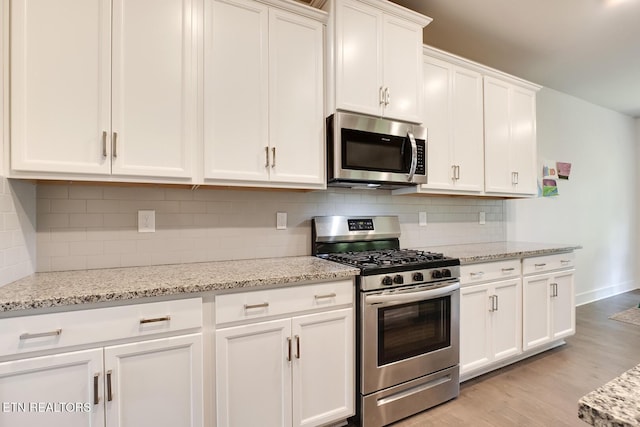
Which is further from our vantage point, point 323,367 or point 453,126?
point 453,126

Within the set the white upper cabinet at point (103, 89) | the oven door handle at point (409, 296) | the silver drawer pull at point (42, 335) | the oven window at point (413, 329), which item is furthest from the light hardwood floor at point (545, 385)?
the white upper cabinet at point (103, 89)

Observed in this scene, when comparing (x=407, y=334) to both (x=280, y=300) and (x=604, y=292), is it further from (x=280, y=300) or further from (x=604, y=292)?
(x=604, y=292)

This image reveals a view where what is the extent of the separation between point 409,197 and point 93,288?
2380 millimetres

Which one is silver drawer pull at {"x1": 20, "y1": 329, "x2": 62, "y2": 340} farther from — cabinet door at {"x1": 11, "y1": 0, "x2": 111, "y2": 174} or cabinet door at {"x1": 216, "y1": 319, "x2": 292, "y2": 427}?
cabinet door at {"x1": 11, "y1": 0, "x2": 111, "y2": 174}

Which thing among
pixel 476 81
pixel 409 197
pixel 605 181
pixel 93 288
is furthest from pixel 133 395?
pixel 605 181

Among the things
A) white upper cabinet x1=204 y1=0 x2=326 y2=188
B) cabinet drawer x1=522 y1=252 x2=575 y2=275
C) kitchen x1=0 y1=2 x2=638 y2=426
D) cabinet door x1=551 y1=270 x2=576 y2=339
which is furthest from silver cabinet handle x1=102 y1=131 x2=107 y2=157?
cabinet door x1=551 y1=270 x2=576 y2=339

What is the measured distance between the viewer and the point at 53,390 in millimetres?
1256

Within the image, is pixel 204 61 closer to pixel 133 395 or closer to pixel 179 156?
pixel 179 156

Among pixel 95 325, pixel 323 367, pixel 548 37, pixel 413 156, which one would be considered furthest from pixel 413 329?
pixel 548 37

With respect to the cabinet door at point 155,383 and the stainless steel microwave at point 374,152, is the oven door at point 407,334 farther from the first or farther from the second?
the cabinet door at point 155,383

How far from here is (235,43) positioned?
73.1 inches

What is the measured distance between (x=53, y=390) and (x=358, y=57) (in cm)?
231

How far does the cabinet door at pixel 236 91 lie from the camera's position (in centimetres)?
180

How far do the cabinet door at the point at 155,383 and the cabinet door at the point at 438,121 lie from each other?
6.59 ft
